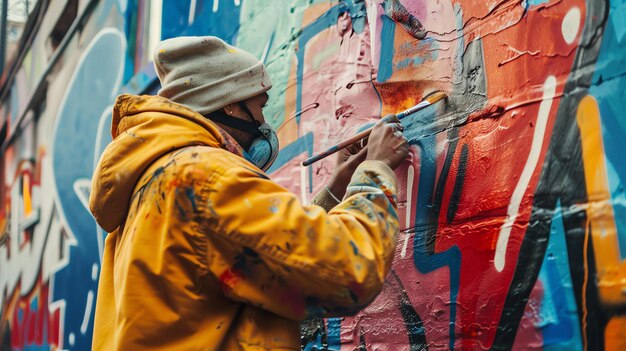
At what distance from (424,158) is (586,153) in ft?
2.22

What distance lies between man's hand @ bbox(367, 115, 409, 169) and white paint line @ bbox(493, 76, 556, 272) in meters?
0.37

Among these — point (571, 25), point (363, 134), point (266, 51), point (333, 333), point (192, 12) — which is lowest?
point (333, 333)

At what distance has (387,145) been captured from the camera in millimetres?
2166

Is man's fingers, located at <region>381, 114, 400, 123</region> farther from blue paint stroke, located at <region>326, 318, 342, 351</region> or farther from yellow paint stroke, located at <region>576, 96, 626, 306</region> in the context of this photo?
blue paint stroke, located at <region>326, 318, 342, 351</region>

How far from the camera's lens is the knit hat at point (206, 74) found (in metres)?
2.13

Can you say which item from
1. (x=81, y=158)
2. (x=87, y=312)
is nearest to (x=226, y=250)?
(x=87, y=312)

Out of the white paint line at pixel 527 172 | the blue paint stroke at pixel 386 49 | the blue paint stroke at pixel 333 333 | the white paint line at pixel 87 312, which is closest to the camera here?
the white paint line at pixel 527 172

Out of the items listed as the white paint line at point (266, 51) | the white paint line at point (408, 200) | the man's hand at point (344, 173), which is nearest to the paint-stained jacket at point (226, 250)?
the man's hand at point (344, 173)

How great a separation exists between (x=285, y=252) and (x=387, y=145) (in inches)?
21.8

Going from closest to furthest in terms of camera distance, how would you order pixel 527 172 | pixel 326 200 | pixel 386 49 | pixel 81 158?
pixel 527 172, pixel 326 200, pixel 386 49, pixel 81 158

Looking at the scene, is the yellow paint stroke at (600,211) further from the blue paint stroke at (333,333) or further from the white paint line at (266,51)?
the white paint line at (266,51)

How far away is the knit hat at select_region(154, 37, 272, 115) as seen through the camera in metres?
2.13

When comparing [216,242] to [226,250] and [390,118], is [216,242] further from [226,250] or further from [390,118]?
[390,118]

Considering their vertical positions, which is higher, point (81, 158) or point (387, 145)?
point (81, 158)
